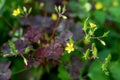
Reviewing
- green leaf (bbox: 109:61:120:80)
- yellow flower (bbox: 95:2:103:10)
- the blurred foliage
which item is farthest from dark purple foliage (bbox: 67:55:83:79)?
yellow flower (bbox: 95:2:103:10)

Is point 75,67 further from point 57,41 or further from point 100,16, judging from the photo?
point 100,16

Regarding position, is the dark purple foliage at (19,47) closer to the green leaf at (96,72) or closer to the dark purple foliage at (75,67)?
the dark purple foliage at (75,67)

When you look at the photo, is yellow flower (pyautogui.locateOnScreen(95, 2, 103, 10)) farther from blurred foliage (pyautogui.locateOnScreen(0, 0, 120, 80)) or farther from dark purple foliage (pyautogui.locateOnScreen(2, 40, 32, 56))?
dark purple foliage (pyautogui.locateOnScreen(2, 40, 32, 56))

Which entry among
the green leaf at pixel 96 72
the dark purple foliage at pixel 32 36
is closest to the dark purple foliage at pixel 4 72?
the dark purple foliage at pixel 32 36

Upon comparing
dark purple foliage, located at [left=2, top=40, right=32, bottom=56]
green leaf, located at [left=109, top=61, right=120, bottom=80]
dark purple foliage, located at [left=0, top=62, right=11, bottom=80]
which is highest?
dark purple foliage, located at [left=2, top=40, right=32, bottom=56]

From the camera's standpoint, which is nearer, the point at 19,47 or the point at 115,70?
the point at 19,47

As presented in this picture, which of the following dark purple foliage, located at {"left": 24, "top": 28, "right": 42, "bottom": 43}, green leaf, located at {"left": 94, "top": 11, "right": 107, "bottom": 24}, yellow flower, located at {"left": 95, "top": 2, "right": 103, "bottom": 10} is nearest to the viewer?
dark purple foliage, located at {"left": 24, "top": 28, "right": 42, "bottom": 43}

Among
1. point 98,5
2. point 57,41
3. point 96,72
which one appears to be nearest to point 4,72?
point 57,41

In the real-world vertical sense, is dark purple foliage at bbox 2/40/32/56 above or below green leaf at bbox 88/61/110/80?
above

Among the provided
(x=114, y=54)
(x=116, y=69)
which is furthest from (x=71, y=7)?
(x=116, y=69)

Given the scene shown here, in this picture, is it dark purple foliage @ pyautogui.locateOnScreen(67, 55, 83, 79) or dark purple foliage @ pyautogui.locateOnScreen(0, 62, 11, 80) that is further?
dark purple foliage @ pyautogui.locateOnScreen(67, 55, 83, 79)

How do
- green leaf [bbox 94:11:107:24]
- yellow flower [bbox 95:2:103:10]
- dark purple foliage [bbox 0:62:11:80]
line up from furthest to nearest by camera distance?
yellow flower [bbox 95:2:103:10] → green leaf [bbox 94:11:107:24] → dark purple foliage [bbox 0:62:11:80]
